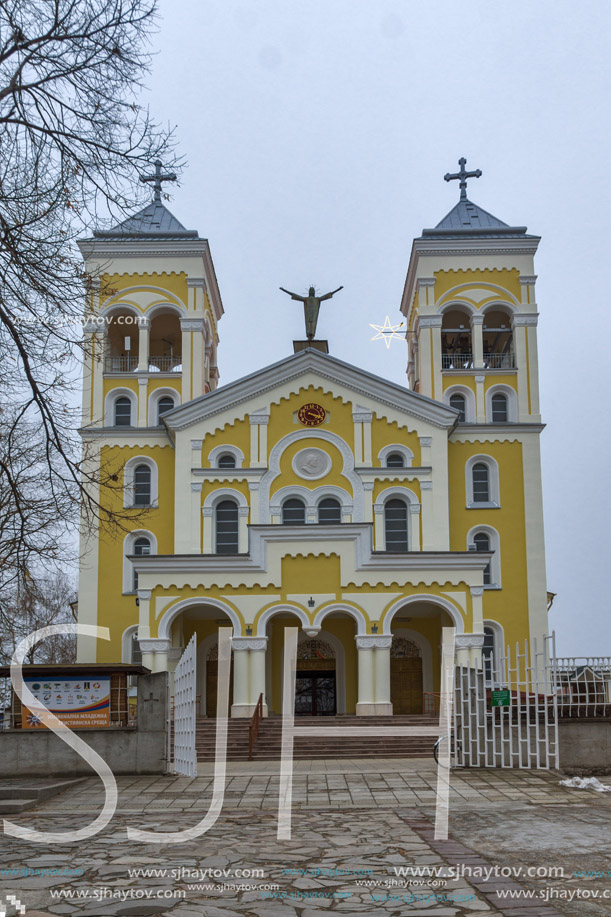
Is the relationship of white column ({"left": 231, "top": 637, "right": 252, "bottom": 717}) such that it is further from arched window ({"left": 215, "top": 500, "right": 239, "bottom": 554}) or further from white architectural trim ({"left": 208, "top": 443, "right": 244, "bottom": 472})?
white architectural trim ({"left": 208, "top": 443, "right": 244, "bottom": 472})

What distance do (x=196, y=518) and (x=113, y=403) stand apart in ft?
19.4

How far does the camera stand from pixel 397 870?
848cm

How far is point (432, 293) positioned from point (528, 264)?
3628 millimetres

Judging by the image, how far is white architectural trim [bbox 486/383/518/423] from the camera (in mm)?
37409

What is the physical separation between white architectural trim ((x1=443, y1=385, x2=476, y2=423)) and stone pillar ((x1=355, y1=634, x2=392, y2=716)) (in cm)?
1012

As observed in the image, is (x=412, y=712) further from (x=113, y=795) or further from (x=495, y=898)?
(x=495, y=898)

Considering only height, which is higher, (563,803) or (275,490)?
(275,490)

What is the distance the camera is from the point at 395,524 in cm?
3491

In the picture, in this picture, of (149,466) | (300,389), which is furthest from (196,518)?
(300,389)

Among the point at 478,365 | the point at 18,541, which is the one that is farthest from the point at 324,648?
the point at 18,541

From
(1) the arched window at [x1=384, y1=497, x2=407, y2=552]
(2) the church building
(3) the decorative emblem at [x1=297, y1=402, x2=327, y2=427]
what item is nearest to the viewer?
(2) the church building

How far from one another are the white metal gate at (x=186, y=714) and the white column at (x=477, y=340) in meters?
22.5

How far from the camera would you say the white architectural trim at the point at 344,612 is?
3052 cm

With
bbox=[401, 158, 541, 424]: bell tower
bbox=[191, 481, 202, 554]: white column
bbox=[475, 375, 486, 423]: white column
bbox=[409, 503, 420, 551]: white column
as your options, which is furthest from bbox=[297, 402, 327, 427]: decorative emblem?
bbox=[475, 375, 486, 423]: white column
